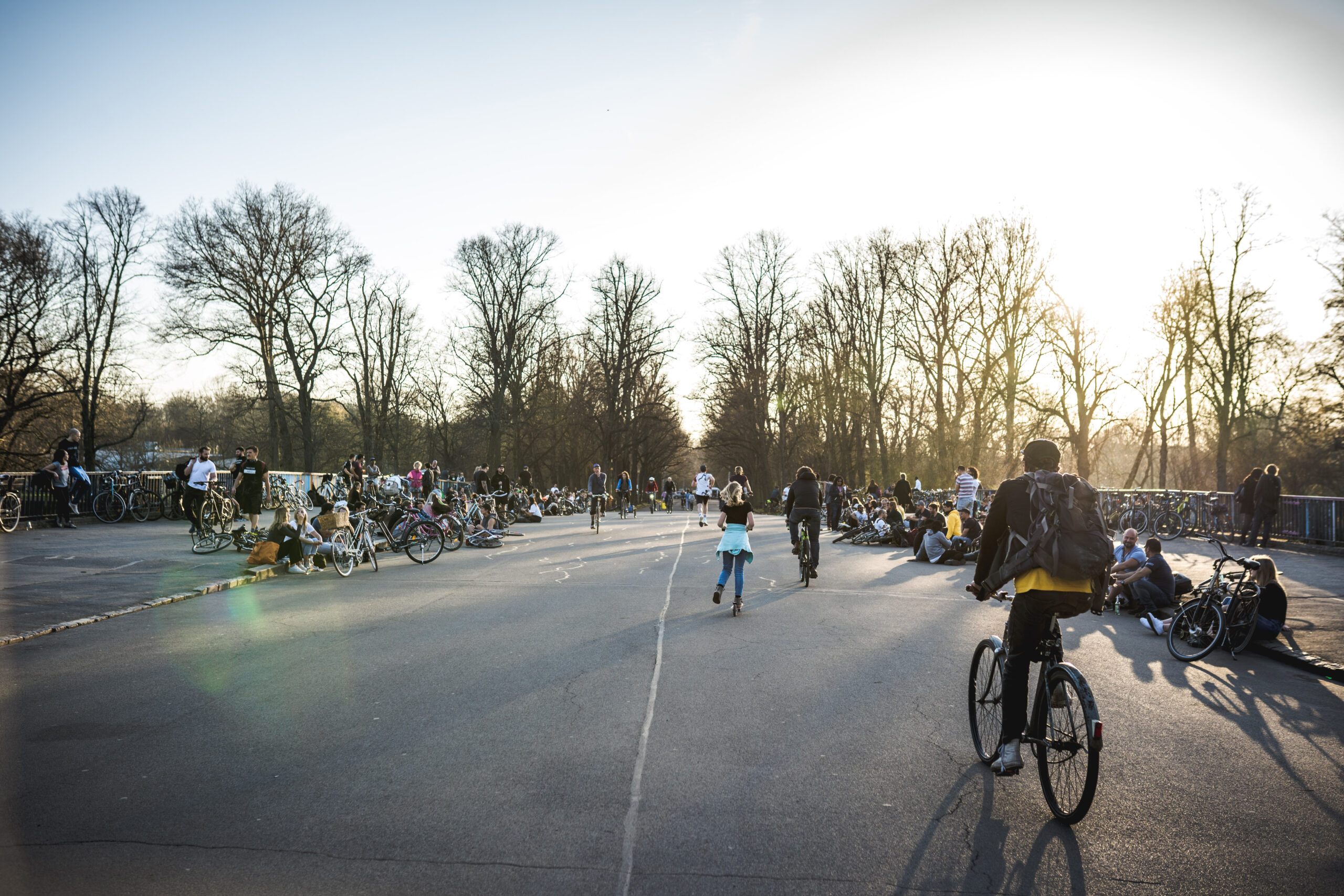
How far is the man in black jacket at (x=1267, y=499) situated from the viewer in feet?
62.4

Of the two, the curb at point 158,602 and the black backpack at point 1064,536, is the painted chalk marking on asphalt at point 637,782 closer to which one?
the black backpack at point 1064,536

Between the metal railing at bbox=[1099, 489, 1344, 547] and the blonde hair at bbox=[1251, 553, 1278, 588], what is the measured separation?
513 inches

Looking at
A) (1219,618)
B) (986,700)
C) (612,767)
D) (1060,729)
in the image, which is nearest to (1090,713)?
(1060,729)

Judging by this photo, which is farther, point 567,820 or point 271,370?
point 271,370

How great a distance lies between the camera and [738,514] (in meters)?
10.5

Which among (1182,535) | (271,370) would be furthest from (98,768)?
(271,370)

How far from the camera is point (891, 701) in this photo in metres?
5.99

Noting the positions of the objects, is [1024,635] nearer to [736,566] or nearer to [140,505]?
[736,566]

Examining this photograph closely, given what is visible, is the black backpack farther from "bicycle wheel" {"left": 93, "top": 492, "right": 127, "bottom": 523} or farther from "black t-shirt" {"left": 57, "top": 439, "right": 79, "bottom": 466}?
"bicycle wheel" {"left": 93, "top": 492, "right": 127, "bottom": 523}

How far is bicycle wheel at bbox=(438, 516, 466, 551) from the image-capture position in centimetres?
1677

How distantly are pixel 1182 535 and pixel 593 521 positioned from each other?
18089 mm

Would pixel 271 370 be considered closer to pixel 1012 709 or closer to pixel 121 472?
pixel 121 472

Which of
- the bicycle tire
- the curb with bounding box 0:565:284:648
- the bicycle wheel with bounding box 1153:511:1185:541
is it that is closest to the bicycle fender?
the curb with bounding box 0:565:284:648

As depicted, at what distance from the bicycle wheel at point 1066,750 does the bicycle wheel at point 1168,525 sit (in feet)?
73.5
